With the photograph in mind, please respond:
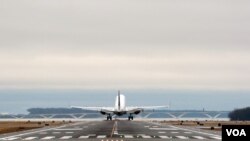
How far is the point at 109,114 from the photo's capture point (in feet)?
542

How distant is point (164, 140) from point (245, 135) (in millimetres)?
25446

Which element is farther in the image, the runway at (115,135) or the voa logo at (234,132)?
the runway at (115,135)

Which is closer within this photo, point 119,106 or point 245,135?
point 245,135

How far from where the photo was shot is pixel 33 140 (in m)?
49.5

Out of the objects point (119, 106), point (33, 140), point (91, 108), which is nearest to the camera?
point (33, 140)

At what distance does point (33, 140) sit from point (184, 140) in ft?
37.8

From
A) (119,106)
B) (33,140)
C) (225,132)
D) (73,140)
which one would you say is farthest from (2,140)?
(119,106)

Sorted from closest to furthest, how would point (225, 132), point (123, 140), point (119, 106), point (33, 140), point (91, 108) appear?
point (225, 132) → point (123, 140) → point (33, 140) → point (119, 106) → point (91, 108)

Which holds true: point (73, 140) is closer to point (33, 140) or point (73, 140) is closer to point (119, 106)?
point (33, 140)

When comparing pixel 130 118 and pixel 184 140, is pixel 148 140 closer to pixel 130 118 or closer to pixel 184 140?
pixel 184 140

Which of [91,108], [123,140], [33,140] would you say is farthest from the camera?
[91,108]

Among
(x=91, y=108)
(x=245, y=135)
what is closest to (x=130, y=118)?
(x=91, y=108)

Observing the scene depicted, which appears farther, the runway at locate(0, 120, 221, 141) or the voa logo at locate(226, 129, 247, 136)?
the runway at locate(0, 120, 221, 141)

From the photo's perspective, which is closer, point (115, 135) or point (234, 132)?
point (234, 132)
